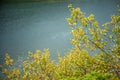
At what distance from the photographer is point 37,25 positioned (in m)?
91.2

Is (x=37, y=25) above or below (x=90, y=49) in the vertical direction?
above

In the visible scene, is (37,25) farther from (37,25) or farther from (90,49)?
(90,49)

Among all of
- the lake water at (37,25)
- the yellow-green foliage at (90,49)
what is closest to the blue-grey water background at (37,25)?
the lake water at (37,25)

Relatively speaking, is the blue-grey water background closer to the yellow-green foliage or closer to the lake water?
the lake water

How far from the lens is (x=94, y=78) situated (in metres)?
10.5

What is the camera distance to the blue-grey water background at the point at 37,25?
6353cm

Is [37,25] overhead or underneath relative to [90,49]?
overhead

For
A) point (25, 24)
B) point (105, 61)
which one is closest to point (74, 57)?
point (105, 61)

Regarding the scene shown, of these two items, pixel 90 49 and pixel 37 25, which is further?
pixel 37 25

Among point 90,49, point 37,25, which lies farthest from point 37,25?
point 90,49

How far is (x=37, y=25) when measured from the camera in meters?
91.2

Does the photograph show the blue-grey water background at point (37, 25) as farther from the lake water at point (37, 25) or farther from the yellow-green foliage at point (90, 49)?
the yellow-green foliage at point (90, 49)

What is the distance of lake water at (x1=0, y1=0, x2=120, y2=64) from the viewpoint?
63.6 m

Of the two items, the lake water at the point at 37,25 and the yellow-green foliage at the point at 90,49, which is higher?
the lake water at the point at 37,25
